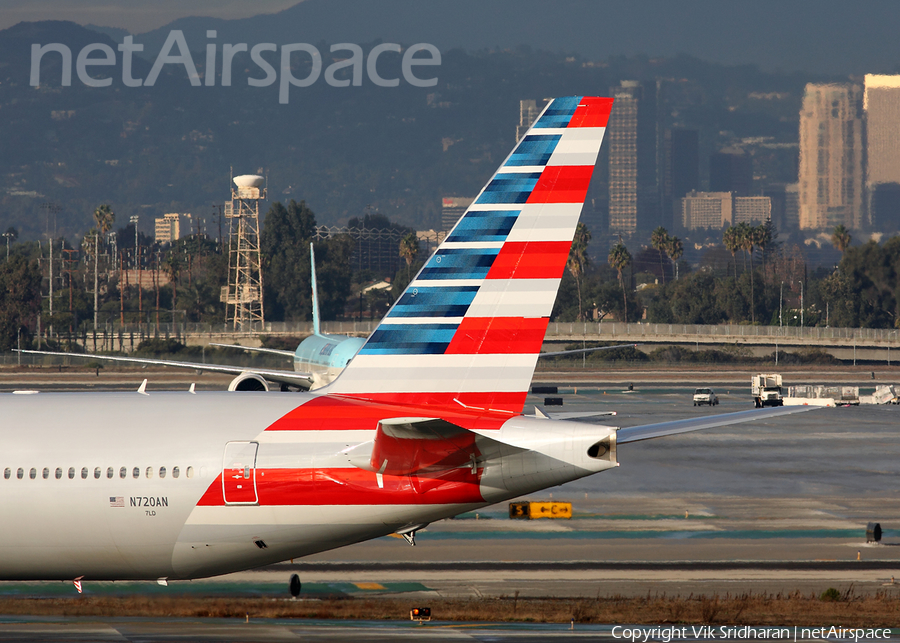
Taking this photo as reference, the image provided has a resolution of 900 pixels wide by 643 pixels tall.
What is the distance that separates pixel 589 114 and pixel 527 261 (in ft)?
11.7

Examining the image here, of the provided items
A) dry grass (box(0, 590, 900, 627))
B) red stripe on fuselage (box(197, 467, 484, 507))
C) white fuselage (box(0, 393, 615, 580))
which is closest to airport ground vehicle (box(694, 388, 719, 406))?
dry grass (box(0, 590, 900, 627))

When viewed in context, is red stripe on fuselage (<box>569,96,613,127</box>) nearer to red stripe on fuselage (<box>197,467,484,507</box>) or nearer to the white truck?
red stripe on fuselage (<box>197,467,484,507</box>)

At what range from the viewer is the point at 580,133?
76.5 ft

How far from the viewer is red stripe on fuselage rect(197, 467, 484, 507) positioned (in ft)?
71.3

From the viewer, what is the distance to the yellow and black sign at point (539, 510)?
41.5 metres

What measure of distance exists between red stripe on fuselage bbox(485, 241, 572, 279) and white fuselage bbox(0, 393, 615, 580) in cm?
333

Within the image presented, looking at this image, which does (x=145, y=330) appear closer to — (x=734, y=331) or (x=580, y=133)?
(x=734, y=331)

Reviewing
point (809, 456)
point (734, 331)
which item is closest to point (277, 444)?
point (809, 456)

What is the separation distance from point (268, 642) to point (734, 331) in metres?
168

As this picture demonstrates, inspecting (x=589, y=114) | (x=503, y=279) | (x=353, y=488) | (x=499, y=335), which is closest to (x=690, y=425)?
(x=499, y=335)

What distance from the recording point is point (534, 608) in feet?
88.7

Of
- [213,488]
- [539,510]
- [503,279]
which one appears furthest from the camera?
[539,510]

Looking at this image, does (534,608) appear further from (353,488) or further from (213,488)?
(213,488)

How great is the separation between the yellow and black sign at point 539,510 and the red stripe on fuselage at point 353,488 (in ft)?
66.0
